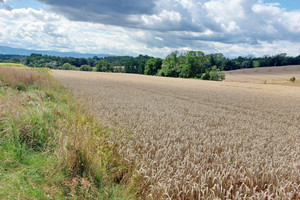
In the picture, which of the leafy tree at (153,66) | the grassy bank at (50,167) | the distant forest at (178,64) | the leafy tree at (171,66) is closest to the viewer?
the grassy bank at (50,167)

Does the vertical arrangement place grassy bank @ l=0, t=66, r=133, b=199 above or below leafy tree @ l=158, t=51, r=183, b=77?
below

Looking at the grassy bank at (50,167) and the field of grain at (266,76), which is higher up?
the field of grain at (266,76)

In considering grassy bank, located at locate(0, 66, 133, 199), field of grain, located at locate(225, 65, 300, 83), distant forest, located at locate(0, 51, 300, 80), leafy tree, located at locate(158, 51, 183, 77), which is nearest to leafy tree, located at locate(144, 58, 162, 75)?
distant forest, located at locate(0, 51, 300, 80)

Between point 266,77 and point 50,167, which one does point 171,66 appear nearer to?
point 266,77

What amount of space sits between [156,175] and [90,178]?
3.52 ft

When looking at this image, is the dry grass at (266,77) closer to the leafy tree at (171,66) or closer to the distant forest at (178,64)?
the distant forest at (178,64)

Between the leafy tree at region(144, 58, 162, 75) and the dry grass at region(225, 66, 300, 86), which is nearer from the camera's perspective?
the dry grass at region(225, 66, 300, 86)

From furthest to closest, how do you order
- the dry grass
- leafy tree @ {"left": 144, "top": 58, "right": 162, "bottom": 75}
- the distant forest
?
leafy tree @ {"left": 144, "top": 58, "right": 162, "bottom": 75}, the distant forest, the dry grass

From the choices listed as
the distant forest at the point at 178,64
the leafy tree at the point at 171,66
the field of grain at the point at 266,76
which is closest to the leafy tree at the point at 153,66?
the distant forest at the point at 178,64

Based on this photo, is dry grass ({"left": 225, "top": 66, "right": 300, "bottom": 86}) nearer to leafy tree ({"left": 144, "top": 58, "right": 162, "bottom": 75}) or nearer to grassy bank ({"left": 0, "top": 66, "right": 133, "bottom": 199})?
leafy tree ({"left": 144, "top": 58, "right": 162, "bottom": 75})

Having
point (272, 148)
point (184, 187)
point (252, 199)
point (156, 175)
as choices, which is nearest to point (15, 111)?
point (156, 175)

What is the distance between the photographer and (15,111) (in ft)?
15.7

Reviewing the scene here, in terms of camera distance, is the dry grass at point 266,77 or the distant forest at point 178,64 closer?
the dry grass at point 266,77

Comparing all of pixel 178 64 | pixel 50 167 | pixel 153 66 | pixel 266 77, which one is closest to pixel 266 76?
Answer: pixel 266 77
